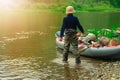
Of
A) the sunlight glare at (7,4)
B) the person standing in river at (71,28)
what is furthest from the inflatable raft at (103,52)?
the sunlight glare at (7,4)

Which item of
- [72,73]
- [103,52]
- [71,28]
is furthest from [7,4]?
[72,73]

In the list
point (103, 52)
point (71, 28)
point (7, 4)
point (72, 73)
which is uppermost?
point (71, 28)

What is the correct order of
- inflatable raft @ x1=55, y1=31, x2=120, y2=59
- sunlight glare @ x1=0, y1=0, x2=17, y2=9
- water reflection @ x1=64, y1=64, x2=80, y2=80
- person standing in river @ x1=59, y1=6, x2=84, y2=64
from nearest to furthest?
water reflection @ x1=64, y1=64, x2=80, y2=80 < person standing in river @ x1=59, y1=6, x2=84, y2=64 < inflatable raft @ x1=55, y1=31, x2=120, y2=59 < sunlight glare @ x1=0, y1=0, x2=17, y2=9

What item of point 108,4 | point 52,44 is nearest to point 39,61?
point 52,44

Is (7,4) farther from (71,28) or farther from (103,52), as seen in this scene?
(71,28)

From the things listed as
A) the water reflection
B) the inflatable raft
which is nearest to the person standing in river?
the water reflection

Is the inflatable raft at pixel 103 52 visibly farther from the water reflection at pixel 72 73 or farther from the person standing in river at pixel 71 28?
the water reflection at pixel 72 73

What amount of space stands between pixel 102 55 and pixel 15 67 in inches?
161

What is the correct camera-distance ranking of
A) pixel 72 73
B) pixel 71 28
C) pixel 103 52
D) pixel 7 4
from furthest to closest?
pixel 7 4, pixel 103 52, pixel 71 28, pixel 72 73

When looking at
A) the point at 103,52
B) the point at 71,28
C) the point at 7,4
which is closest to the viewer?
the point at 71,28

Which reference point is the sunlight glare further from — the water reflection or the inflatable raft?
the water reflection

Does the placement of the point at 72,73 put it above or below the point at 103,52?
below

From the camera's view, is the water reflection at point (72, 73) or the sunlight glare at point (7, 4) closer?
the water reflection at point (72, 73)

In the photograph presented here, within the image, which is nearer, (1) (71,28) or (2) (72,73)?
(2) (72,73)
